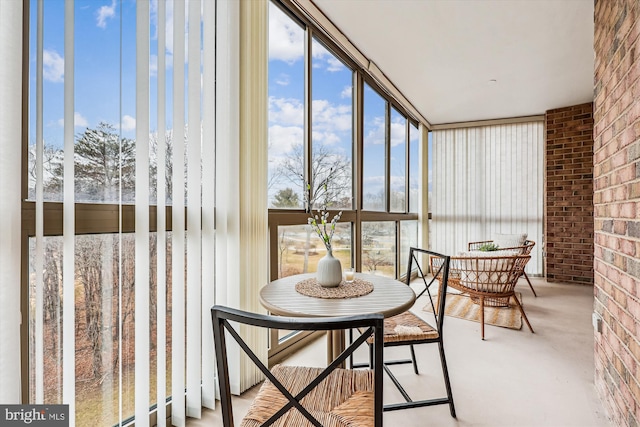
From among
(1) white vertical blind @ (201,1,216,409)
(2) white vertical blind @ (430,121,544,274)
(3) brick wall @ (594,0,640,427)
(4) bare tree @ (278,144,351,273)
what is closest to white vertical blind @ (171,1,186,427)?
(1) white vertical blind @ (201,1,216,409)

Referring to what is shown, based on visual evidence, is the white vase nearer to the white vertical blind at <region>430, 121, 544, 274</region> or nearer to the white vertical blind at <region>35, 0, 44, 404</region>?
the white vertical blind at <region>35, 0, 44, 404</region>

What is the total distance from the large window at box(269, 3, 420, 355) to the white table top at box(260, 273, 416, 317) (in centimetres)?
50

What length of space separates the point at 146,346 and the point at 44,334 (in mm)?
369

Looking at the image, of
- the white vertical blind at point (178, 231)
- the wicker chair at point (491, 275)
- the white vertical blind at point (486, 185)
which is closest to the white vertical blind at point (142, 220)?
the white vertical blind at point (178, 231)

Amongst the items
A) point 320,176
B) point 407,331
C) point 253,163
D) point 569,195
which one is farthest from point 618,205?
point 569,195

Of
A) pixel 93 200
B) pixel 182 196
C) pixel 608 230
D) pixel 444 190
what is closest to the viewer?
pixel 93 200

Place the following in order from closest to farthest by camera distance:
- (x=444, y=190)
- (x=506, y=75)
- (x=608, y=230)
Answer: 1. (x=608, y=230)
2. (x=506, y=75)
3. (x=444, y=190)

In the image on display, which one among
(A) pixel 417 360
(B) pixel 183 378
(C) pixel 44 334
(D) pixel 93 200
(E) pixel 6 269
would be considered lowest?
(A) pixel 417 360

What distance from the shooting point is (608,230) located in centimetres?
169

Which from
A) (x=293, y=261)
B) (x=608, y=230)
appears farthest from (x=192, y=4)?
(x=608, y=230)

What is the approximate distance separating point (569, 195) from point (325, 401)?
548 cm

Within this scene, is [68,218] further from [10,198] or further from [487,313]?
[487,313]

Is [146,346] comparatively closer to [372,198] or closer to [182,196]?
[182,196]

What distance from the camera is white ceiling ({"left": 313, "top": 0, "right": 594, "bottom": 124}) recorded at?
99.1 inches
